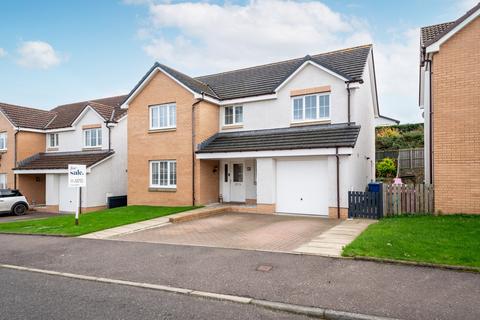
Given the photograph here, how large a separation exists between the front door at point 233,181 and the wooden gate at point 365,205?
623cm

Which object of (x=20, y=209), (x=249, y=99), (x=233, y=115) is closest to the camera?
(x=249, y=99)

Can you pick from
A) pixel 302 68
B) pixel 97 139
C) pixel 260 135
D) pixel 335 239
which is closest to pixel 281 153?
pixel 260 135

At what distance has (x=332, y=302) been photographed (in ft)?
16.2

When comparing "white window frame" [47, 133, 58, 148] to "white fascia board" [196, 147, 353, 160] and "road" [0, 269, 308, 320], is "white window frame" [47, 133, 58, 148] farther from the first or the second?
"road" [0, 269, 308, 320]

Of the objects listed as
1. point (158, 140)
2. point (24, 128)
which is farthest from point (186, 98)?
point (24, 128)

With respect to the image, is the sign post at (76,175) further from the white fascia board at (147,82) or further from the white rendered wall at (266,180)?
the white rendered wall at (266,180)

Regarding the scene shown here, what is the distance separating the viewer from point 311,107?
15664mm

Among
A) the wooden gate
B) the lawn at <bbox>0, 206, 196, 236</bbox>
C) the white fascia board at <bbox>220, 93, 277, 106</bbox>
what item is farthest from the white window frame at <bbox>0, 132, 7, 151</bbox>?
the wooden gate

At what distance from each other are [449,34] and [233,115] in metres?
10.3

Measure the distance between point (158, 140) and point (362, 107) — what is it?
10.8 meters

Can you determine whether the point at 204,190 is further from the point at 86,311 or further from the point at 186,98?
the point at 86,311

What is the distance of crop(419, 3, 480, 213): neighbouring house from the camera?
1080 cm

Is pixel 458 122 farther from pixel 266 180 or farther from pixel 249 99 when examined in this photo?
pixel 249 99

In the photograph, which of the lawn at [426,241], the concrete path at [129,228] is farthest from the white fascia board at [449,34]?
the concrete path at [129,228]
